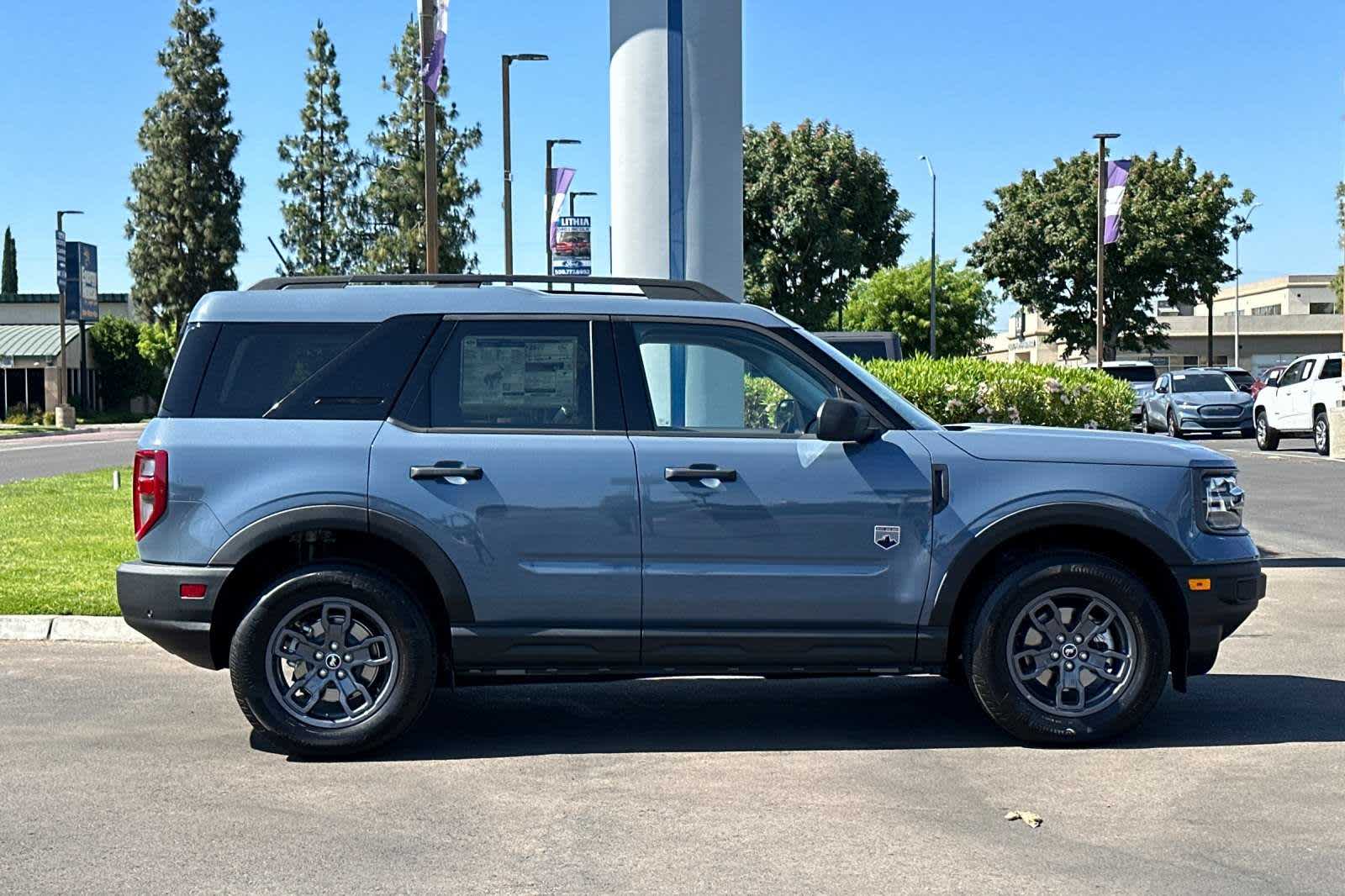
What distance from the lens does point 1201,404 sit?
118 feet

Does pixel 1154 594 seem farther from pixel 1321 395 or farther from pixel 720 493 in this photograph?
pixel 1321 395

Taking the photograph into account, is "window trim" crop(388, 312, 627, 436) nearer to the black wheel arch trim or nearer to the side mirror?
the side mirror

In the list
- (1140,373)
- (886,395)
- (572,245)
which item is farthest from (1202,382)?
(886,395)

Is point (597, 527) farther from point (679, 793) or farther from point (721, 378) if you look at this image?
point (679, 793)

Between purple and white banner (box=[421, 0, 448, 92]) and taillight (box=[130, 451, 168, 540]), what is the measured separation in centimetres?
934

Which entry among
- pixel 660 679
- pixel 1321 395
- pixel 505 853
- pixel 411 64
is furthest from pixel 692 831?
pixel 411 64

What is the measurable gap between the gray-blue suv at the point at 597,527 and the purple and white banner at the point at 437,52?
29.2 ft

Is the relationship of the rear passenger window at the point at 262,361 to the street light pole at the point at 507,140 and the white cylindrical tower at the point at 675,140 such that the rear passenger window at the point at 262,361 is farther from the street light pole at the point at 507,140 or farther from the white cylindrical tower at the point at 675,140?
the street light pole at the point at 507,140

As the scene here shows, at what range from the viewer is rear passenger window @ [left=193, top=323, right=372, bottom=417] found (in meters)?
6.52

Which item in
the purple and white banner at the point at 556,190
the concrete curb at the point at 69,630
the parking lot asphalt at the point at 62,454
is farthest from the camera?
the purple and white banner at the point at 556,190

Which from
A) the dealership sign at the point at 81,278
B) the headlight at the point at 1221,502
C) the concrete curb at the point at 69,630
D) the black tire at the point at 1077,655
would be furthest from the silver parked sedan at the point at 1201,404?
the dealership sign at the point at 81,278

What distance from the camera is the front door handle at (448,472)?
21.0 feet

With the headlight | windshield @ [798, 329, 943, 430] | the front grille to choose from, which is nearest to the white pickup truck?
the front grille

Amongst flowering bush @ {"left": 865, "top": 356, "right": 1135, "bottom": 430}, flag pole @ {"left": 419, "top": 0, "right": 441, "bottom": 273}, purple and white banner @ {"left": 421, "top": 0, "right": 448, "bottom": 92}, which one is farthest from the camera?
flag pole @ {"left": 419, "top": 0, "right": 441, "bottom": 273}
